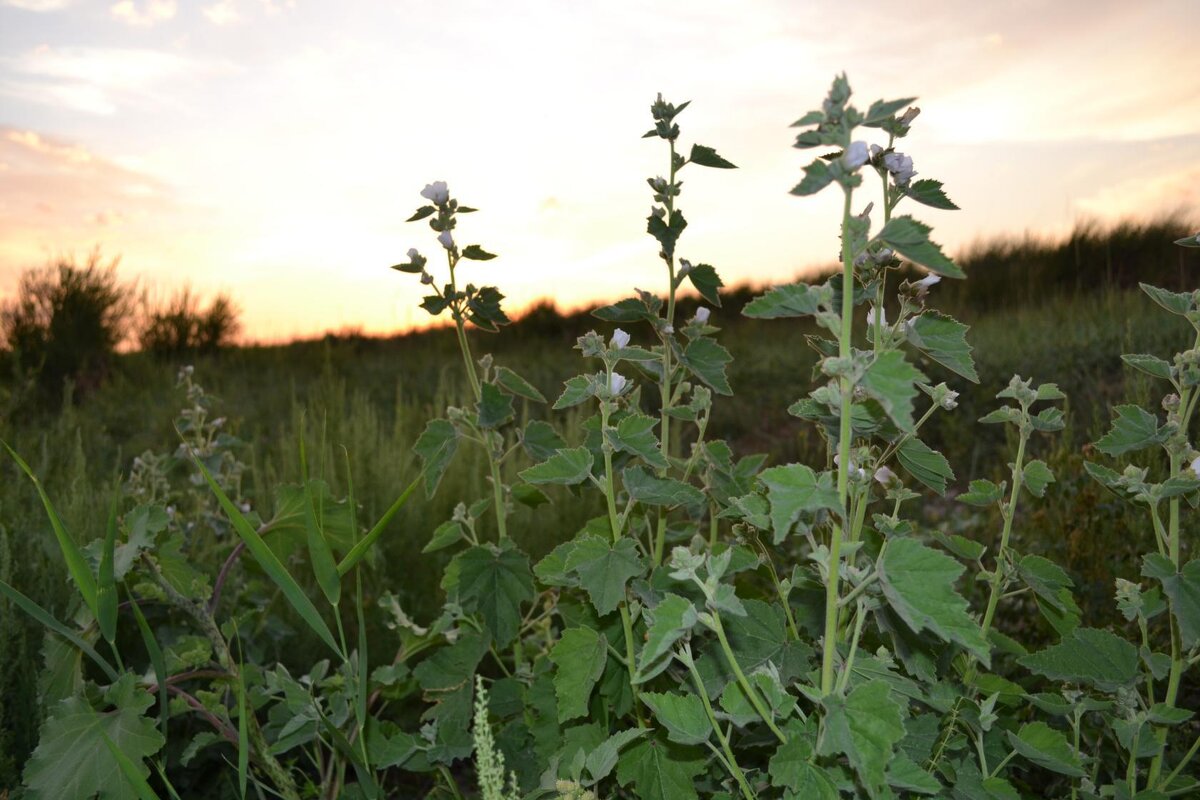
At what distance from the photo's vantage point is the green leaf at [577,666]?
5.62 ft

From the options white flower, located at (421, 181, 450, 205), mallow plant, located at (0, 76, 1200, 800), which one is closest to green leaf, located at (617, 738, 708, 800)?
mallow plant, located at (0, 76, 1200, 800)

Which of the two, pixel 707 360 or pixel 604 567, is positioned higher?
pixel 707 360

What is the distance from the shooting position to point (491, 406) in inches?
82.8

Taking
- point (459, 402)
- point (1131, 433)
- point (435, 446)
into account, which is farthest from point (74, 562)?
point (459, 402)

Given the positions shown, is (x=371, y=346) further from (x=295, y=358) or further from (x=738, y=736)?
(x=738, y=736)

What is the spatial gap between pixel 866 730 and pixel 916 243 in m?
0.66

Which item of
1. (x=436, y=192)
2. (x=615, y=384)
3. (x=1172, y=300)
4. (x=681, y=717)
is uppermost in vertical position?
(x=436, y=192)

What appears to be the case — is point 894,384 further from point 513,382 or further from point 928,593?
point 513,382

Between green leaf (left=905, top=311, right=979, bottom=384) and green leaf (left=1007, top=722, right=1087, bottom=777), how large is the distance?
72 cm

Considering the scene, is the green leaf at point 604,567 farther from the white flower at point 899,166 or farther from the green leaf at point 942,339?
the white flower at point 899,166

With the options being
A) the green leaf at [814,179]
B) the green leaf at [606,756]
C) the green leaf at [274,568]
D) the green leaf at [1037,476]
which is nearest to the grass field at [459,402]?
the green leaf at [274,568]

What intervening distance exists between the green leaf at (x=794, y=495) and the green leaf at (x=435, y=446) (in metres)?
1.09

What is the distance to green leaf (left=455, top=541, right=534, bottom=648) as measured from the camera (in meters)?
2.08

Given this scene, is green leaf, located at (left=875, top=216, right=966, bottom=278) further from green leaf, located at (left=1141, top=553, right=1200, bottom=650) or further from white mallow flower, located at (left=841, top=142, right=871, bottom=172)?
green leaf, located at (left=1141, top=553, right=1200, bottom=650)
